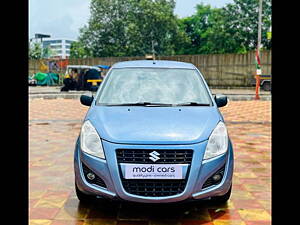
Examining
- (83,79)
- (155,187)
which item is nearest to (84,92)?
(83,79)

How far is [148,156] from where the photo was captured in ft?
10.5

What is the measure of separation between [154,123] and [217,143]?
2.01 ft

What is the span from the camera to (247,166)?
5.47m

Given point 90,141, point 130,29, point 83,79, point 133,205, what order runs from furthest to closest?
point 130,29 → point 83,79 → point 90,141 → point 133,205

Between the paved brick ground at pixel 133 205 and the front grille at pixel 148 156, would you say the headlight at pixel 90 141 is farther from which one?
the paved brick ground at pixel 133 205

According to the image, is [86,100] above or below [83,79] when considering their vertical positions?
below

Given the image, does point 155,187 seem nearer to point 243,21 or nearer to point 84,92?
point 84,92

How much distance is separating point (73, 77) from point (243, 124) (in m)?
15.7

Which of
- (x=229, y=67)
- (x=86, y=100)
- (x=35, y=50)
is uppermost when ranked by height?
(x=35, y=50)

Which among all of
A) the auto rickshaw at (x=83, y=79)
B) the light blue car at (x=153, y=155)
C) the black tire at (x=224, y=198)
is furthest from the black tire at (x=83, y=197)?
the auto rickshaw at (x=83, y=79)

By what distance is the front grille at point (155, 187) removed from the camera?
10.6 feet
